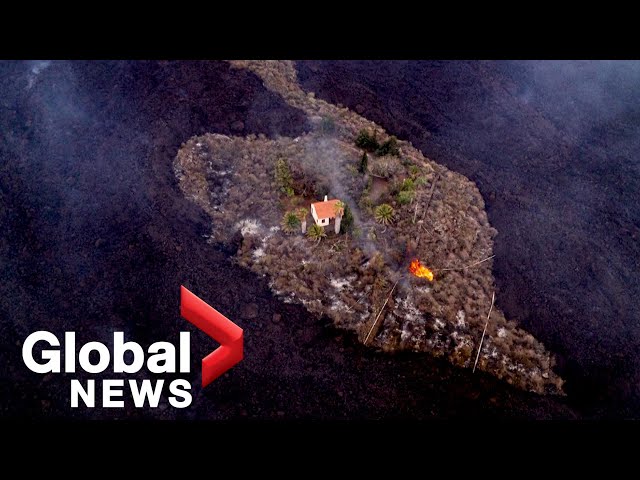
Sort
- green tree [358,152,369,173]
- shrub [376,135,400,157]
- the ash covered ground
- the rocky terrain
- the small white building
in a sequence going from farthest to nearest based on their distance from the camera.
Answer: shrub [376,135,400,157] < green tree [358,152,369,173] < the small white building < the rocky terrain < the ash covered ground

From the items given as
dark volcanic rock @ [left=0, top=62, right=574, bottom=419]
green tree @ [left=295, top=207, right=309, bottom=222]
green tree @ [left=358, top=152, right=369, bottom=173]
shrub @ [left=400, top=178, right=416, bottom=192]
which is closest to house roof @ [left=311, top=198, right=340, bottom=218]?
green tree @ [left=295, top=207, right=309, bottom=222]

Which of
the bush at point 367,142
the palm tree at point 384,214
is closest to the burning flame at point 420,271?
the palm tree at point 384,214

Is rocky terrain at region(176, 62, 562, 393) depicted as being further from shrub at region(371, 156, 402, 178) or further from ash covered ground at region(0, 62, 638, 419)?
ash covered ground at region(0, 62, 638, 419)

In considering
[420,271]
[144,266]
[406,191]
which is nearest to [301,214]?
[406,191]

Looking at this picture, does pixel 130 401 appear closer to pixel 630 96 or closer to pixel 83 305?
pixel 83 305

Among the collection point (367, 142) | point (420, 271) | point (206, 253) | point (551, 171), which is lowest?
point (420, 271)

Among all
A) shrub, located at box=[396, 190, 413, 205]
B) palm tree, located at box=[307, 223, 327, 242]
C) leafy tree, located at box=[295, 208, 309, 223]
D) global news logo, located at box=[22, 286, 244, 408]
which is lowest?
global news logo, located at box=[22, 286, 244, 408]

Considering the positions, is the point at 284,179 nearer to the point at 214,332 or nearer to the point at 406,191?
the point at 406,191

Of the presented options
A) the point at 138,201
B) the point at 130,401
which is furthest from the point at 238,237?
the point at 130,401
